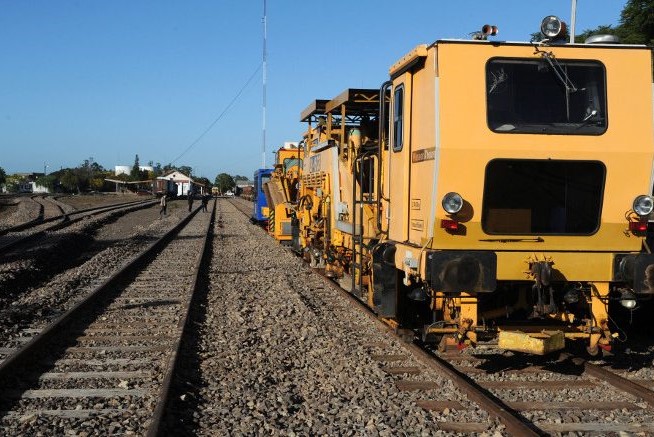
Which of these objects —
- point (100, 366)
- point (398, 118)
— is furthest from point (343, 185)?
point (100, 366)

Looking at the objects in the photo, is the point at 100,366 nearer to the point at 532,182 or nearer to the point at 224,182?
the point at 532,182

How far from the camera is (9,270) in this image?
49.6ft

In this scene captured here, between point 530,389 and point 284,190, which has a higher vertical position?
point 284,190

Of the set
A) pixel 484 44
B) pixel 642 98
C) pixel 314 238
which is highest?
pixel 484 44

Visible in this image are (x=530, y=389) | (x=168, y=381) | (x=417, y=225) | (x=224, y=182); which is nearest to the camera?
(x=168, y=381)

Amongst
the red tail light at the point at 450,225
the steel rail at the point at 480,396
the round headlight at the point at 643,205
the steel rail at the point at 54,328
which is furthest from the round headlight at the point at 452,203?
the steel rail at the point at 54,328

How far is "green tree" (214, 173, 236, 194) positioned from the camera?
178863mm

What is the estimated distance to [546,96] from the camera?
700 cm

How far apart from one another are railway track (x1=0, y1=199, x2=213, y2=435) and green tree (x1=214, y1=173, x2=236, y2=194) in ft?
545

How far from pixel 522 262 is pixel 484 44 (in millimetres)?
2153

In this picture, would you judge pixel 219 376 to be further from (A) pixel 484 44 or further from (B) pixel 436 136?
(A) pixel 484 44

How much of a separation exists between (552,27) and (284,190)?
1337cm

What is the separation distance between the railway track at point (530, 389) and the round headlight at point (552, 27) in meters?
3.25

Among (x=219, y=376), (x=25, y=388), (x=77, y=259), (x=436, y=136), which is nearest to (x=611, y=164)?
(x=436, y=136)
